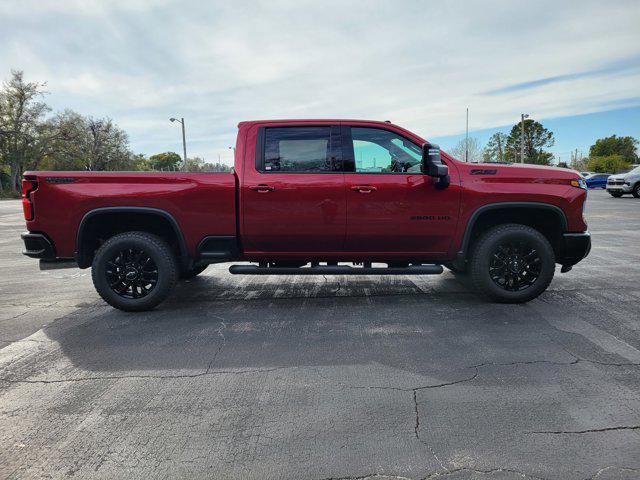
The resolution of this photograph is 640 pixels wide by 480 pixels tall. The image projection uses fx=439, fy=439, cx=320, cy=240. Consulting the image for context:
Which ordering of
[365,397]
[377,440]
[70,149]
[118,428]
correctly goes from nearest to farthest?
[377,440], [118,428], [365,397], [70,149]

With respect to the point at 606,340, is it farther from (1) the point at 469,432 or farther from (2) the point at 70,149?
(2) the point at 70,149

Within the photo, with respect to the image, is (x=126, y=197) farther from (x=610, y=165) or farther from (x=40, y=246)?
(x=610, y=165)

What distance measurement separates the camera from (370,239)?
191 inches

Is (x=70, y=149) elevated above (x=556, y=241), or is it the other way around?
(x=70, y=149)

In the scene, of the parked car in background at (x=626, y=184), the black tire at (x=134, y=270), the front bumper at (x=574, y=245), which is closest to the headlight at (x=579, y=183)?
the front bumper at (x=574, y=245)

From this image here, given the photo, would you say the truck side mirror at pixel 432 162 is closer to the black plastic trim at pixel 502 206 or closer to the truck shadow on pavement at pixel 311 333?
the black plastic trim at pixel 502 206

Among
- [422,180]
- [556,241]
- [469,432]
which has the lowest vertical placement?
[469,432]

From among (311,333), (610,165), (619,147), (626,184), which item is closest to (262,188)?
(311,333)

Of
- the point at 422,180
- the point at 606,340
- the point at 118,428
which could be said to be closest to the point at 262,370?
the point at 118,428

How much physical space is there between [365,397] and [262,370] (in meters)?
0.87

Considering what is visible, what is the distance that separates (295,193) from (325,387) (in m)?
2.27

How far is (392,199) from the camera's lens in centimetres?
473

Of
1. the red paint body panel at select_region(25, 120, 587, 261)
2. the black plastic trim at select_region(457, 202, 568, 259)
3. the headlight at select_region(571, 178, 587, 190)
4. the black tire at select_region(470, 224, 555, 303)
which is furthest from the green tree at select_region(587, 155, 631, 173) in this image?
the red paint body panel at select_region(25, 120, 587, 261)

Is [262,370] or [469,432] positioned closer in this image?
[469,432]
